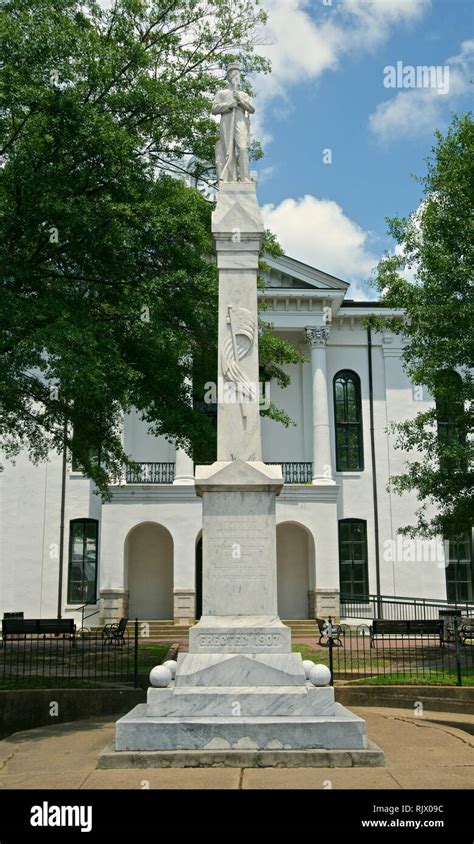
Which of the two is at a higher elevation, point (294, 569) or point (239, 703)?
point (294, 569)

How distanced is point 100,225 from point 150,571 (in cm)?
1840

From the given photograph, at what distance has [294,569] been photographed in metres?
30.8

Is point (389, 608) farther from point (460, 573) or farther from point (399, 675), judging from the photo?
point (399, 675)

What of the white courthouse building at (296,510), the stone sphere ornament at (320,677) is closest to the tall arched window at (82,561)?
the white courthouse building at (296,510)

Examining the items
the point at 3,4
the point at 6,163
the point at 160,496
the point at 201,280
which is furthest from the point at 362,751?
the point at 160,496

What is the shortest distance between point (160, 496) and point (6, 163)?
52.4 feet

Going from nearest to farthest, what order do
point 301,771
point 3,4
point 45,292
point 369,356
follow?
point 301,771 < point 45,292 < point 3,4 < point 369,356

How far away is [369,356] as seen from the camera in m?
32.9

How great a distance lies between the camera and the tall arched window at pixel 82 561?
97.2 feet

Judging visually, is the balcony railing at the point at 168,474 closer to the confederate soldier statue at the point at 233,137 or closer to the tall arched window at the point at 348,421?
Result: the tall arched window at the point at 348,421

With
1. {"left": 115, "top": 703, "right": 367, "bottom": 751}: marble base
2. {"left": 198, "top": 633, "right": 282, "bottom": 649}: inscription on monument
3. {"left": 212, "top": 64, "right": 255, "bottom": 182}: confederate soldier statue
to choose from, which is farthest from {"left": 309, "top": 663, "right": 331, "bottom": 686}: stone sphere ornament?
{"left": 212, "top": 64, "right": 255, "bottom": 182}: confederate soldier statue

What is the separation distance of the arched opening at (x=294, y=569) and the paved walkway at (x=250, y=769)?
1935cm

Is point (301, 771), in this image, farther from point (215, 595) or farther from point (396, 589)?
point (396, 589)

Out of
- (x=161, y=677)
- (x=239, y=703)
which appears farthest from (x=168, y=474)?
(x=239, y=703)
